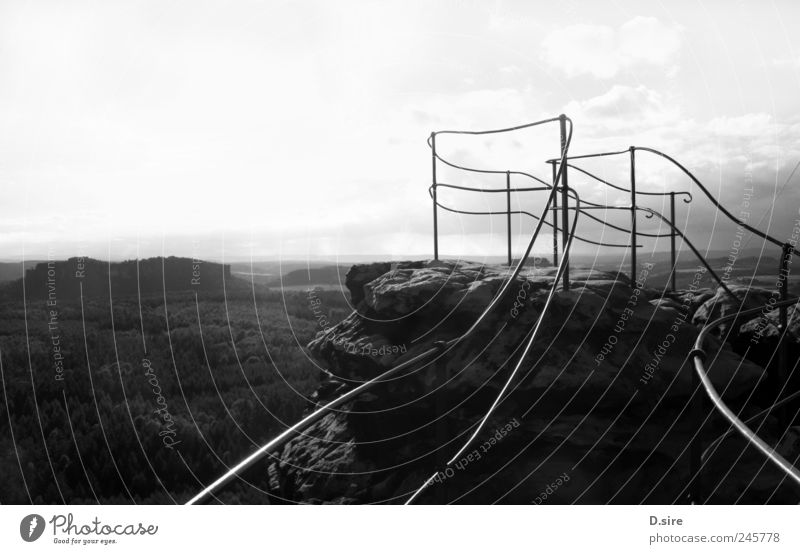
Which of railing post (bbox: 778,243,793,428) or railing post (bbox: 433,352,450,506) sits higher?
railing post (bbox: 778,243,793,428)

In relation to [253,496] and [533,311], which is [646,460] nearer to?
[533,311]

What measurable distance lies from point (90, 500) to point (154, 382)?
102 cm

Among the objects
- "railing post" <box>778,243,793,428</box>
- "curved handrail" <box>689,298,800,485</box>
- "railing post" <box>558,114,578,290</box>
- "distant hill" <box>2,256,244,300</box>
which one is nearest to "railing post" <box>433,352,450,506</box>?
"railing post" <box>558,114,578,290</box>

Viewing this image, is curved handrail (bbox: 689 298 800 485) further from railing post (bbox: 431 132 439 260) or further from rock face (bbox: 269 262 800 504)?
railing post (bbox: 431 132 439 260)

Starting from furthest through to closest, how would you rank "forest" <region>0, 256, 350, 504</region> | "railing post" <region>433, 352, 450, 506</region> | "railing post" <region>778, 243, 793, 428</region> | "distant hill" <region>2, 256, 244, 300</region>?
"distant hill" <region>2, 256, 244, 300</region>
"railing post" <region>778, 243, 793, 428</region>
"forest" <region>0, 256, 350, 504</region>
"railing post" <region>433, 352, 450, 506</region>

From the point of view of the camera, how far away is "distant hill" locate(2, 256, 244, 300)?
11.2 ft

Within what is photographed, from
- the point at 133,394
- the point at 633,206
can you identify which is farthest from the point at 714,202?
the point at 133,394

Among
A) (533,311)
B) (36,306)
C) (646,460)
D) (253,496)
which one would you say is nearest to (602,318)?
(533,311)

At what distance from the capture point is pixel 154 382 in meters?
3.92

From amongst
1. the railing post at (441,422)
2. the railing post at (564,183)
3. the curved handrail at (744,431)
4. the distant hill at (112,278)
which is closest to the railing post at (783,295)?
the railing post at (564,183)

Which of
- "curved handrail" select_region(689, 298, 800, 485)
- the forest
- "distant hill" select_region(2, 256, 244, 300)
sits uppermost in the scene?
"distant hill" select_region(2, 256, 244, 300)

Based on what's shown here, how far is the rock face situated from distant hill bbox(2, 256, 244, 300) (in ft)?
3.85

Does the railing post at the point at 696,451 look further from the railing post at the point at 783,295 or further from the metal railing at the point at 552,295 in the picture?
the railing post at the point at 783,295

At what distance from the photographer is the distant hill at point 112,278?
341 cm
